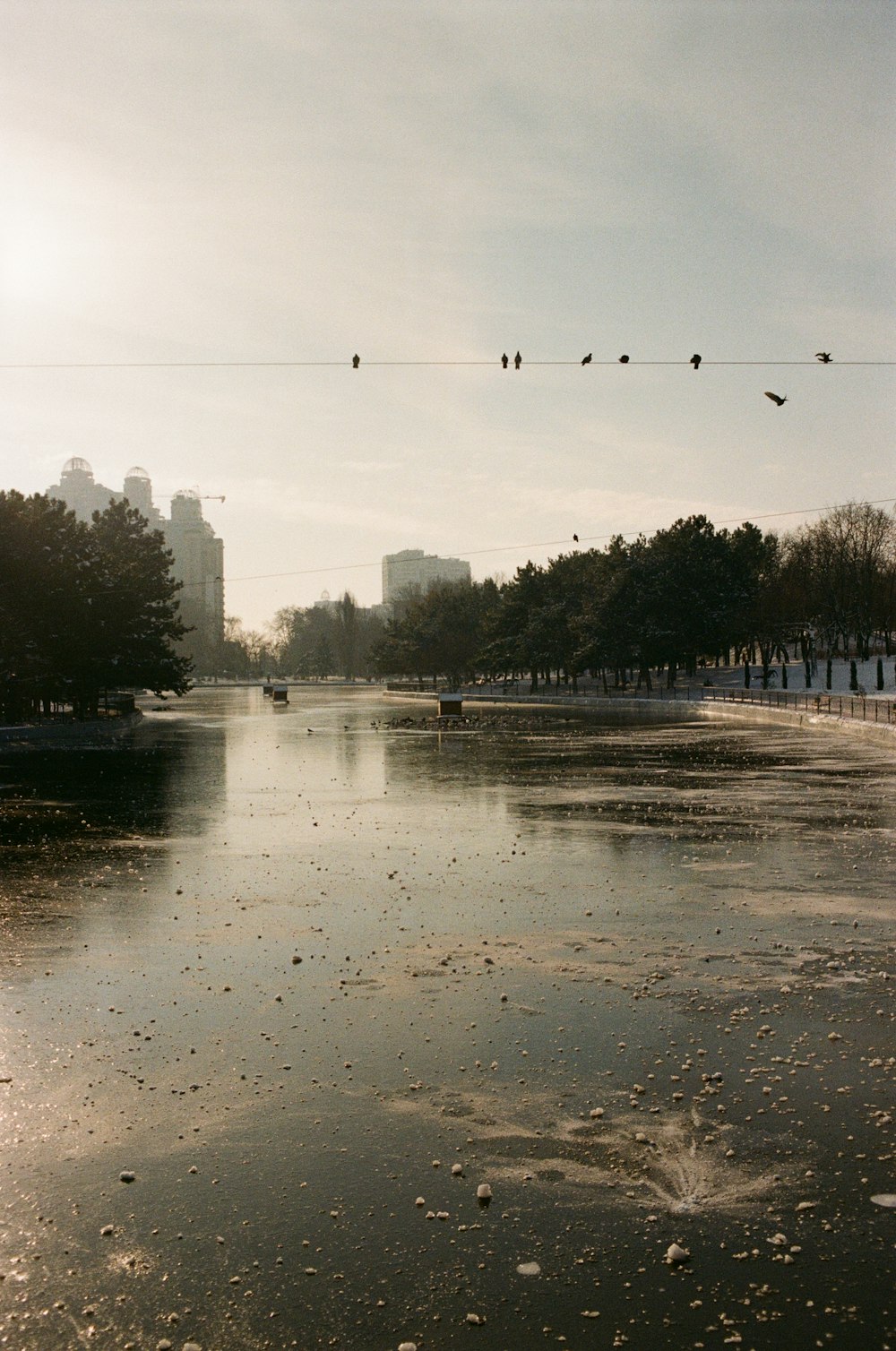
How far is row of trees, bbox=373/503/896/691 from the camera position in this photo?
95.3 metres

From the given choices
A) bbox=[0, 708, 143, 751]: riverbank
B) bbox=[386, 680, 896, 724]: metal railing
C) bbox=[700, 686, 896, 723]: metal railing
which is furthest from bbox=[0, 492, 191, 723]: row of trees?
bbox=[700, 686, 896, 723]: metal railing

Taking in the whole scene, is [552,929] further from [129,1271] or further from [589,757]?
[589,757]

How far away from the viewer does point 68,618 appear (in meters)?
55.7

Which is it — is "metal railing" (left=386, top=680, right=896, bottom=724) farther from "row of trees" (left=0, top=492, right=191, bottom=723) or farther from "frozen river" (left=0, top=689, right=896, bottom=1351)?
"row of trees" (left=0, top=492, right=191, bottom=723)

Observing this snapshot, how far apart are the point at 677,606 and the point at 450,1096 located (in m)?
88.9

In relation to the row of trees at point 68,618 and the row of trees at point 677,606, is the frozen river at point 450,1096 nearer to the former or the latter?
the row of trees at point 68,618

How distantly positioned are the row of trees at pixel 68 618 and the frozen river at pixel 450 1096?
3638cm

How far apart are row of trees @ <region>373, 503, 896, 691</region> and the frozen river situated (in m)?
77.7

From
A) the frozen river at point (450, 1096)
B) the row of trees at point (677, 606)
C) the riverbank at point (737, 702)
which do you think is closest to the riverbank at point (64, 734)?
the riverbank at point (737, 702)

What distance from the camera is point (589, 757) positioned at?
37312 millimetres

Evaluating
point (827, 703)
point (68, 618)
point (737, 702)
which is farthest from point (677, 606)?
point (68, 618)

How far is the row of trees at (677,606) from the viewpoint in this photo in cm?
9531

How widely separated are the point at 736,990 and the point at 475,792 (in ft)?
55.0

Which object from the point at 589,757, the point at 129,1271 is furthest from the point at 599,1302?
the point at 589,757
